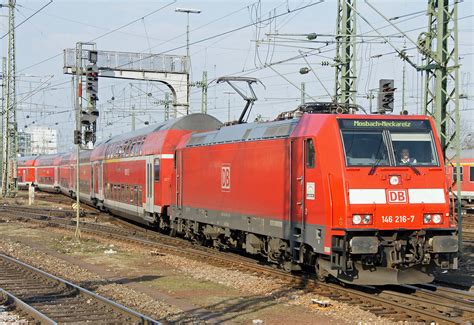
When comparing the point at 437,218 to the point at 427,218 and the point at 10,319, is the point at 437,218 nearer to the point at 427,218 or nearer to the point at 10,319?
the point at 427,218

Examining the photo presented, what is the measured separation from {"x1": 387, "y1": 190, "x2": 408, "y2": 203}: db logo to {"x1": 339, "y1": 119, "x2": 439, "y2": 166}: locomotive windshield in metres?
0.57

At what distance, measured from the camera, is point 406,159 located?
12297mm

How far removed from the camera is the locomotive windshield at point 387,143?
12117 millimetres

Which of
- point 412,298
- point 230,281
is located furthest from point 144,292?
point 412,298

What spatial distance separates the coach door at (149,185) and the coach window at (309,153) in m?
11.6

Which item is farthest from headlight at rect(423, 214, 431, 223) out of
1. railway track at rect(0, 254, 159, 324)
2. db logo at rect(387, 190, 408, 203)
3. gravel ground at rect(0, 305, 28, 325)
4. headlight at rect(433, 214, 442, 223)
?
gravel ground at rect(0, 305, 28, 325)

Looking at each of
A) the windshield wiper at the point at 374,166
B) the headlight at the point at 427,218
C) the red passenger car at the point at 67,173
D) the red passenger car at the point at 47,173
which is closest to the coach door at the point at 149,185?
the windshield wiper at the point at 374,166

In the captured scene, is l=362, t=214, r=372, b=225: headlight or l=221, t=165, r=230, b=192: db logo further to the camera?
l=221, t=165, r=230, b=192: db logo

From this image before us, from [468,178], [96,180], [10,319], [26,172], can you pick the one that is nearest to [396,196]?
[10,319]

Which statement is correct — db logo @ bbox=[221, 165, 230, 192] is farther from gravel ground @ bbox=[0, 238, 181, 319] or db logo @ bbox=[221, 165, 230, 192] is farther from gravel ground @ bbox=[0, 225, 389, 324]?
gravel ground @ bbox=[0, 238, 181, 319]

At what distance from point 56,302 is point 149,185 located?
40.5 feet

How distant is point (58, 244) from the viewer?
2078 centimetres

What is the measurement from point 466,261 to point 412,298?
6062 mm

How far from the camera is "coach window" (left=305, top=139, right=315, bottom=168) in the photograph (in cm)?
1245
